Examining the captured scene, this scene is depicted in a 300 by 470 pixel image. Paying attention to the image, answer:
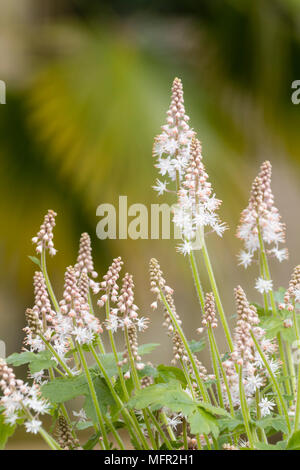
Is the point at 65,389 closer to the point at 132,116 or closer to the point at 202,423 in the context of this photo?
the point at 202,423

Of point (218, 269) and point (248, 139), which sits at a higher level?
point (248, 139)

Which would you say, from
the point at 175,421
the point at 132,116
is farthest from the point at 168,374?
the point at 132,116

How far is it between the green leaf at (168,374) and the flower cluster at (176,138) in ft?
0.59

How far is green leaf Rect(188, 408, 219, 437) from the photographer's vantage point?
456 mm

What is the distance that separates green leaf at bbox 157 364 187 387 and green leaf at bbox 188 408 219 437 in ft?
0.28

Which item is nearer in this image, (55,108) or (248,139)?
(55,108)

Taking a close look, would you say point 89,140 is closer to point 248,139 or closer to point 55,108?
point 55,108

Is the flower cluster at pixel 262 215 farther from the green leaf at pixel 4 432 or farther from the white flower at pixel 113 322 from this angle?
the green leaf at pixel 4 432

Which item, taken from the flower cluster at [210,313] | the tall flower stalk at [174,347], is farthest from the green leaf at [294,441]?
the flower cluster at [210,313]

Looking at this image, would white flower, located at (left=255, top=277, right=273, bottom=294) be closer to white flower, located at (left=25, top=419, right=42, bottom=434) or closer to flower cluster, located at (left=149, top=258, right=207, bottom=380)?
flower cluster, located at (left=149, top=258, right=207, bottom=380)

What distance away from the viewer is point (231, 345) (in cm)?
53

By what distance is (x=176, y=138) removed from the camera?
1.80 feet

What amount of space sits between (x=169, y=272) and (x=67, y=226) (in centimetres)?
42

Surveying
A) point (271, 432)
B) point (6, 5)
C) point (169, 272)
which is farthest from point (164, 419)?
point (6, 5)
